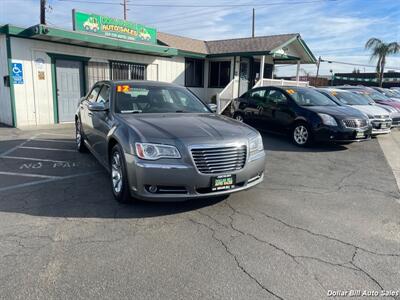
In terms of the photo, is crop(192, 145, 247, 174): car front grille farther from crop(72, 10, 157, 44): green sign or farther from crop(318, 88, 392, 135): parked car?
crop(72, 10, 157, 44): green sign

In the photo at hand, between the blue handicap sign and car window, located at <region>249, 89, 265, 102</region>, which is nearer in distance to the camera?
car window, located at <region>249, 89, 265, 102</region>

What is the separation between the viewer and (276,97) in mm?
9211

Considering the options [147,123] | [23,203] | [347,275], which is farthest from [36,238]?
[347,275]

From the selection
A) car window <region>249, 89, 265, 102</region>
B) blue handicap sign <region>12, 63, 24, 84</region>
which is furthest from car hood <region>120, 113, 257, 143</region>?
blue handicap sign <region>12, 63, 24, 84</region>

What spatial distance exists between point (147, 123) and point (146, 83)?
155 cm

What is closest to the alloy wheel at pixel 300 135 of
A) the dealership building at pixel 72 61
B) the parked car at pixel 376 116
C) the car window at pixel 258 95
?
the car window at pixel 258 95

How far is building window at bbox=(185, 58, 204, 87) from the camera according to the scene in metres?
18.1

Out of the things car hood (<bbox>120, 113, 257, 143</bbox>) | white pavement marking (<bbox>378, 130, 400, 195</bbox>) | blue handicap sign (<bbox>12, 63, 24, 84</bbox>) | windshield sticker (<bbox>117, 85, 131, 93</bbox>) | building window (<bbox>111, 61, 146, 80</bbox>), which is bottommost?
white pavement marking (<bbox>378, 130, 400, 195</bbox>)

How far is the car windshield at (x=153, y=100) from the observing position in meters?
4.92

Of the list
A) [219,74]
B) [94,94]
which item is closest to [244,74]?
[219,74]

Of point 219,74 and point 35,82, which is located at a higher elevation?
point 219,74

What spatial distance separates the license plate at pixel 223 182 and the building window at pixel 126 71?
1108 cm

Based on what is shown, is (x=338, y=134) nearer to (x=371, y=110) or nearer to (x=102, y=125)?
(x=371, y=110)

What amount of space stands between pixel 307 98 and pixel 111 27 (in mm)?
8195
